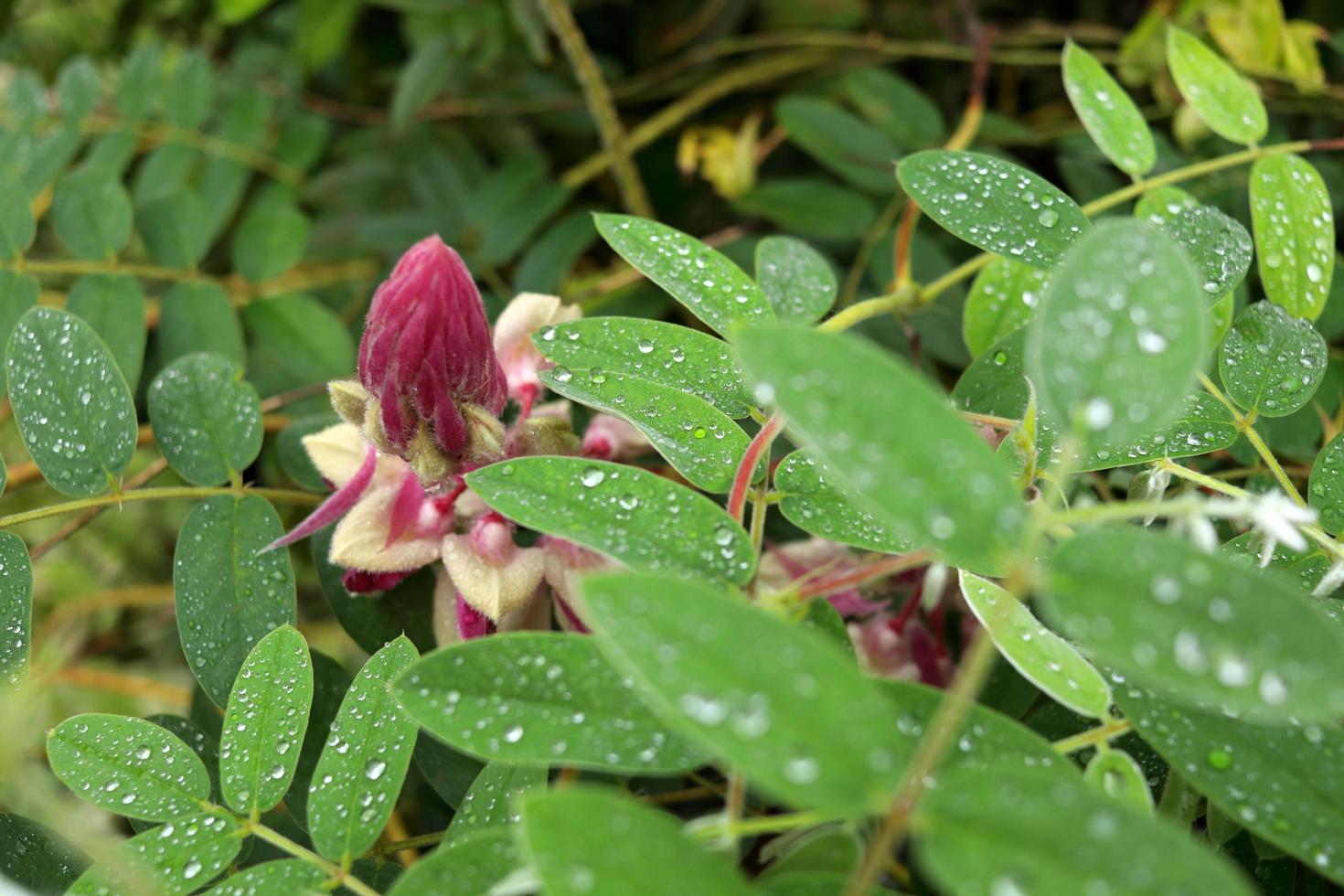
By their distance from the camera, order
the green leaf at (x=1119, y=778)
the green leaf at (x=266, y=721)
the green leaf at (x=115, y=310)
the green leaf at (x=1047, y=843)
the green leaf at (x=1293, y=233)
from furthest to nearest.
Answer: the green leaf at (x=115, y=310) → the green leaf at (x=1293, y=233) → the green leaf at (x=266, y=721) → the green leaf at (x=1119, y=778) → the green leaf at (x=1047, y=843)

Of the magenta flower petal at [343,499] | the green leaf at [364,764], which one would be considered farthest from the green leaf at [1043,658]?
the magenta flower petal at [343,499]

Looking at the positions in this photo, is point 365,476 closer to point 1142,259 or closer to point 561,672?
point 561,672

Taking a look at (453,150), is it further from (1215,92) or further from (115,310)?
(1215,92)

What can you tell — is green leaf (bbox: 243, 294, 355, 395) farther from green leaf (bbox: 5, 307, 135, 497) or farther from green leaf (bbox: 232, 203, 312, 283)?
green leaf (bbox: 5, 307, 135, 497)

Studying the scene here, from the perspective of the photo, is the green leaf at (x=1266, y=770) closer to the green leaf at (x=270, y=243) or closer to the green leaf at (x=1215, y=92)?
the green leaf at (x=1215, y=92)

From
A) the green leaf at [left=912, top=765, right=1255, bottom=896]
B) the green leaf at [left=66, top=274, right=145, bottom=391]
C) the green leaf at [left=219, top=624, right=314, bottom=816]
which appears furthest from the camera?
the green leaf at [left=66, top=274, right=145, bottom=391]

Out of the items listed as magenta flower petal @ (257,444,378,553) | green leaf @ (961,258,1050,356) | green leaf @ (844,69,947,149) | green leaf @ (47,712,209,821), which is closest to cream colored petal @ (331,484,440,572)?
magenta flower petal @ (257,444,378,553)
